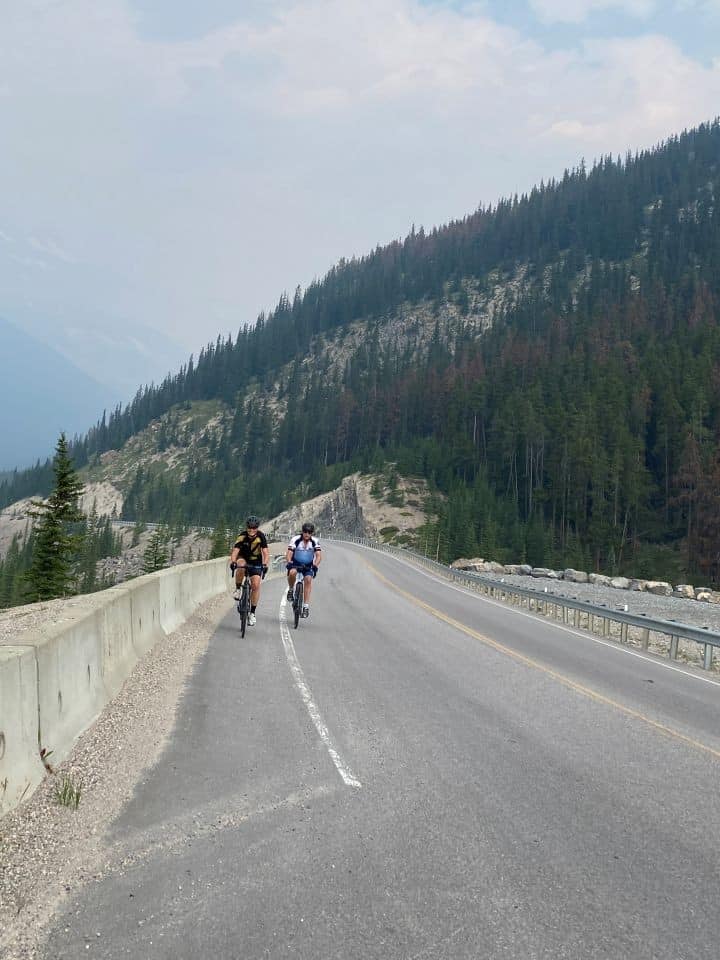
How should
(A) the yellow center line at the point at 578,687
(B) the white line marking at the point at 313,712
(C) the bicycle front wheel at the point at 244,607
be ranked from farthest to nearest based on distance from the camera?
(C) the bicycle front wheel at the point at 244,607
(A) the yellow center line at the point at 578,687
(B) the white line marking at the point at 313,712

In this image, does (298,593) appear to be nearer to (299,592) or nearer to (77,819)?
(299,592)

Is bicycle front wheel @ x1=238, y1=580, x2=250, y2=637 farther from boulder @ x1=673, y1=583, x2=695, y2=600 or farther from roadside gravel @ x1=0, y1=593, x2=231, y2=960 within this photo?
boulder @ x1=673, y1=583, x2=695, y2=600

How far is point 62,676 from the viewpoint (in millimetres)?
5930

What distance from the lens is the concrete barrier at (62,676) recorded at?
4.67 metres

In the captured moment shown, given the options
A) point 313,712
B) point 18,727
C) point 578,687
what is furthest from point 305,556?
point 18,727

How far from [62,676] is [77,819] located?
150cm

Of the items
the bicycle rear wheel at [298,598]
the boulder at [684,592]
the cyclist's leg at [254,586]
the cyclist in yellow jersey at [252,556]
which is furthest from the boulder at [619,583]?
the cyclist in yellow jersey at [252,556]

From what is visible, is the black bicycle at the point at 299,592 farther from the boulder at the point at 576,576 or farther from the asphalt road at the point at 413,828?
the boulder at the point at 576,576

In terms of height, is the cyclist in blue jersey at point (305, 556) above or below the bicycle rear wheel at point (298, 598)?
above

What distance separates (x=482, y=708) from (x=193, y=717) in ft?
10.9

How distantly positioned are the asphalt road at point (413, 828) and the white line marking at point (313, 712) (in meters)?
0.04

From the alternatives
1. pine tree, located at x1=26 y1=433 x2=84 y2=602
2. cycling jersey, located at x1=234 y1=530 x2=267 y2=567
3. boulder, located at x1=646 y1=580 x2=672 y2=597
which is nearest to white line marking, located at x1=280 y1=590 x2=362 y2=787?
cycling jersey, located at x1=234 y1=530 x2=267 y2=567

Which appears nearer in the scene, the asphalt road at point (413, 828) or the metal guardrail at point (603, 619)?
the asphalt road at point (413, 828)

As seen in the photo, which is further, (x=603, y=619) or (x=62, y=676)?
(x=603, y=619)
